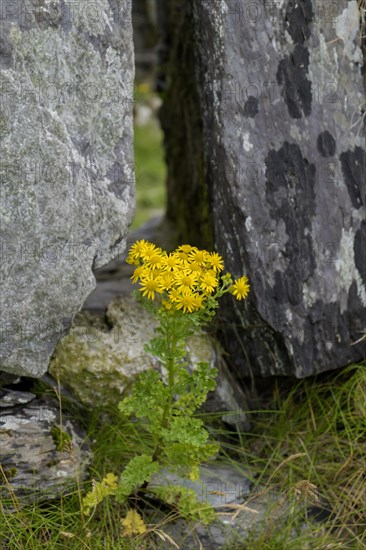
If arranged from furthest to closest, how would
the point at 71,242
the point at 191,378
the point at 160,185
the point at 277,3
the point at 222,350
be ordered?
the point at 160,185, the point at 222,350, the point at 277,3, the point at 71,242, the point at 191,378

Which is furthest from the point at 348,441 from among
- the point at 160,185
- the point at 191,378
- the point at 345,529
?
the point at 160,185

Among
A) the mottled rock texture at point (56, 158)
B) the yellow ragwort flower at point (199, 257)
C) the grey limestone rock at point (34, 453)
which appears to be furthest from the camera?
the grey limestone rock at point (34, 453)

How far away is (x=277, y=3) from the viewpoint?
298cm

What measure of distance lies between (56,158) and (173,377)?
853 millimetres

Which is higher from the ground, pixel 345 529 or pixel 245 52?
pixel 245 52

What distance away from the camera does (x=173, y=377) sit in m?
2.61

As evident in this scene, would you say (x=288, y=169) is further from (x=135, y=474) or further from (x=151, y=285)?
(x=135, y=474)

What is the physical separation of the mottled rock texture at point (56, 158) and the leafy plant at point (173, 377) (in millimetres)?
323

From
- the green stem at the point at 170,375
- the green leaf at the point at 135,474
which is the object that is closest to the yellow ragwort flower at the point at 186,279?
the green stem at the point at 170,375

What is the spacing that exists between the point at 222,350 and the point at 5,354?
39.6 inches

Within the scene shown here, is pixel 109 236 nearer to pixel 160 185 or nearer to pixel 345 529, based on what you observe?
pixel 345 529

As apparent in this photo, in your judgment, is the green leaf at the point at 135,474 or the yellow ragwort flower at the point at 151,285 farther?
the green leaf at the point at 135,474

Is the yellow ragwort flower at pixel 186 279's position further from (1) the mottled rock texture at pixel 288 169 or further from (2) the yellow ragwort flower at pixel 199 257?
(1) the mottled rock texture at pixel 288 169

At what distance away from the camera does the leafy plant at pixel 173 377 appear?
95.4 inches
